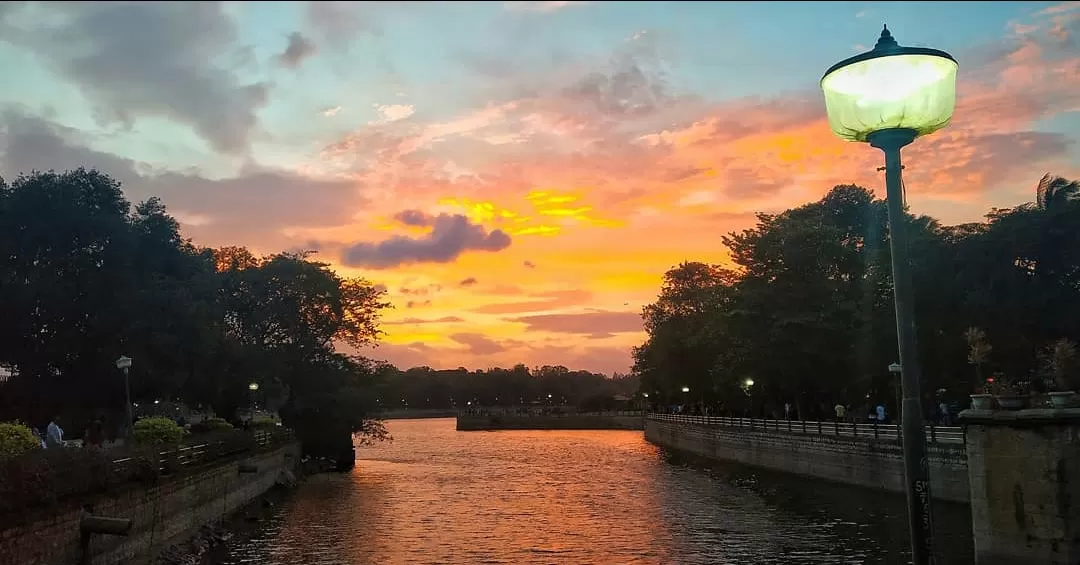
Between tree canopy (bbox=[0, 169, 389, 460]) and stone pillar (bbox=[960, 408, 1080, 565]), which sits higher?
tree canopy (bbox=[0, 169, 389, 460])

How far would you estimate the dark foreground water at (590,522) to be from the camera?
23734mm

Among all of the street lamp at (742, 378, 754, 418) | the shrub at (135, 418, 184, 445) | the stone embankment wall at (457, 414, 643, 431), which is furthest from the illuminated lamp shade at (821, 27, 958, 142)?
the stone embankment wall at (457, 414, 643, 431)

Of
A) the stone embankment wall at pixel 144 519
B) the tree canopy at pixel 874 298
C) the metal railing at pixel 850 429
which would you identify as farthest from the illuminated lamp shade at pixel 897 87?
the tree canopy at pixel 874 298

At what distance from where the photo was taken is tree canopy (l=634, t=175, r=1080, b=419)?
136 ft

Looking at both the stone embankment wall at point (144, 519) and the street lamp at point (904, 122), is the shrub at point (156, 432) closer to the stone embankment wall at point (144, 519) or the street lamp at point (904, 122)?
the stone embankment wall at point (144, 519)

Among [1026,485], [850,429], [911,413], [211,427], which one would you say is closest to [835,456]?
[850,429]

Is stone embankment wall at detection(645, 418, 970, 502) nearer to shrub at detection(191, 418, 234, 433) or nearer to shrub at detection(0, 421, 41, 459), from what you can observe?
shrub at detection(0, 421, 41, 459)

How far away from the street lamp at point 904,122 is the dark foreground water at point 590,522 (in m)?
17.7

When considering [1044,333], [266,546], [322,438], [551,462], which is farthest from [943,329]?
[322,438]

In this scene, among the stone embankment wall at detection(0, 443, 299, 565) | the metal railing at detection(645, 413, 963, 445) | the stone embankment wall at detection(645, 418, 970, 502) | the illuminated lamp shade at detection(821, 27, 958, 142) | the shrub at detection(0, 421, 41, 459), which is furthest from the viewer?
the metal railing at detection(645, 413, 963, 445)

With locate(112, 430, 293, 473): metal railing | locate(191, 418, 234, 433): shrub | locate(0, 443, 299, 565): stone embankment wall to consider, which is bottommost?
locate(0, 443, 299, 565): stone embankment wall

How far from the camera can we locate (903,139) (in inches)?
228

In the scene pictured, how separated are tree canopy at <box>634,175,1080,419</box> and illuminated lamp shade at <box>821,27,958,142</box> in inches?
1301

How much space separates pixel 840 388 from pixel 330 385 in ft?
110
